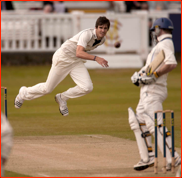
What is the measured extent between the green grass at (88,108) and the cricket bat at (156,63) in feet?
7.12

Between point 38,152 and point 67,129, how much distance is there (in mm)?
2252

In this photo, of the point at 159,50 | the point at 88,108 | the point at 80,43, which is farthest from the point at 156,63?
the point at 88,108

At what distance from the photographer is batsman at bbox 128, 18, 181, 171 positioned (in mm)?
5723

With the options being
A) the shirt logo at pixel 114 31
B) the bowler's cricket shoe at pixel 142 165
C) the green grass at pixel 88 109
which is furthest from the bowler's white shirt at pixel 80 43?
the shirt logo at pixel 114 31

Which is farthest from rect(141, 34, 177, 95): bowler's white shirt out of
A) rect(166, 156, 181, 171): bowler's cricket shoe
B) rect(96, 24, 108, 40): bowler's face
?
rect(96, 24, 108, 40): bowler's face

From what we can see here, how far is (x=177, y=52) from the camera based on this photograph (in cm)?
2147

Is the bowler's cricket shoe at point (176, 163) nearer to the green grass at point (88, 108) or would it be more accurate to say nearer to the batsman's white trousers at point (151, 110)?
the batsman's white trousers at point (151, 110)

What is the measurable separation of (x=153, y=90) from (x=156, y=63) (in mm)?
320

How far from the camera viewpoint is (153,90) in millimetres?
5809

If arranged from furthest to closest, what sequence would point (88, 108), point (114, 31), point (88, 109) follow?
point (114, 31) → point (88, 108) → point (88, 109)

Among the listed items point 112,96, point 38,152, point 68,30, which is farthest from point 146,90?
point 68,30

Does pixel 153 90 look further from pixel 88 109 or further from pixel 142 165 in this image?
pixel 88 109

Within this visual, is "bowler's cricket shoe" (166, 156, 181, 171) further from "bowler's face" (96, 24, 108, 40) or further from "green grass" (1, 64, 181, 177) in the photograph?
"bowler's face" (96, 24, 108, 40)

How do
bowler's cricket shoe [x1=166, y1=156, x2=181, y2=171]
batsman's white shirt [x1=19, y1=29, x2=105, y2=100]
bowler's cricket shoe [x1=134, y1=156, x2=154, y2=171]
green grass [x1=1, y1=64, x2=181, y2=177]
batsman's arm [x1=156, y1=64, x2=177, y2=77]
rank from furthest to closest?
green grass [x1=1, y1=64, x2=181, y2=177]
batsman's white shirt [x1=19, y1=29, x2=105, y2=100]
bowler's cricket shoe [x1=134, y1=156, x2=154, y2=171]
bowler's cricket shoe [x1=166, y1=156, x2=181, y2=171]
batsman's arm [x1=156, y1=64, x2=177, y2=77]
